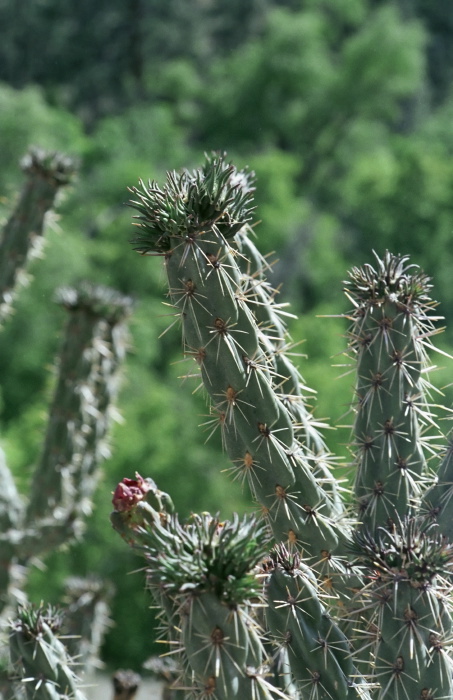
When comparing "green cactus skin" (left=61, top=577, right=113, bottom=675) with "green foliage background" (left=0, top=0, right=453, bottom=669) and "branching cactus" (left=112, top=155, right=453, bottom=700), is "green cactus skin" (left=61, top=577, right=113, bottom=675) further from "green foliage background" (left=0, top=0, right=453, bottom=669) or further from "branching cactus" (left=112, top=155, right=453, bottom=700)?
"green foliage background" (left=0, top=0, right=453, bottom=669)

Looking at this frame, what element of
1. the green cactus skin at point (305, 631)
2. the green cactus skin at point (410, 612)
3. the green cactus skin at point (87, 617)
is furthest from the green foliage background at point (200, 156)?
the green cactus skin at point (410, 612)

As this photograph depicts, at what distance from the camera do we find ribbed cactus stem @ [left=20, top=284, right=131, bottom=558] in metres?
4.54

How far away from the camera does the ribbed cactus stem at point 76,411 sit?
4.54 m

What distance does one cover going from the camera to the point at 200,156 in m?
24.7

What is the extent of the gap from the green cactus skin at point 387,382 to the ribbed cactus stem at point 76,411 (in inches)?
98.4

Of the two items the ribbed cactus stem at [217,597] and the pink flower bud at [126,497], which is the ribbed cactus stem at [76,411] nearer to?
the pink flower bud at [126,497]

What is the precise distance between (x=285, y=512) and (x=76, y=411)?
111 inches

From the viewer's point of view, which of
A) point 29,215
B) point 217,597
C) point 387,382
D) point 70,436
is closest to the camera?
point 217,597

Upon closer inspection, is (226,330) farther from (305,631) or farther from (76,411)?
(76,411)

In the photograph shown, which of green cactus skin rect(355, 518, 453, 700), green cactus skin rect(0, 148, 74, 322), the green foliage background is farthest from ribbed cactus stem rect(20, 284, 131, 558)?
the green foliage background

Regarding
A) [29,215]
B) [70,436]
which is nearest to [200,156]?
[29,215]

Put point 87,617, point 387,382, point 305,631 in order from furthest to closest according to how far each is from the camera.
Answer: point 87,617
point 387,382
point 305,631

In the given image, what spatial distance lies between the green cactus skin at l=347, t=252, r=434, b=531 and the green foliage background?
10.2 metres

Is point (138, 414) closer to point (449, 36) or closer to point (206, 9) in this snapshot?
point (206, 9)
